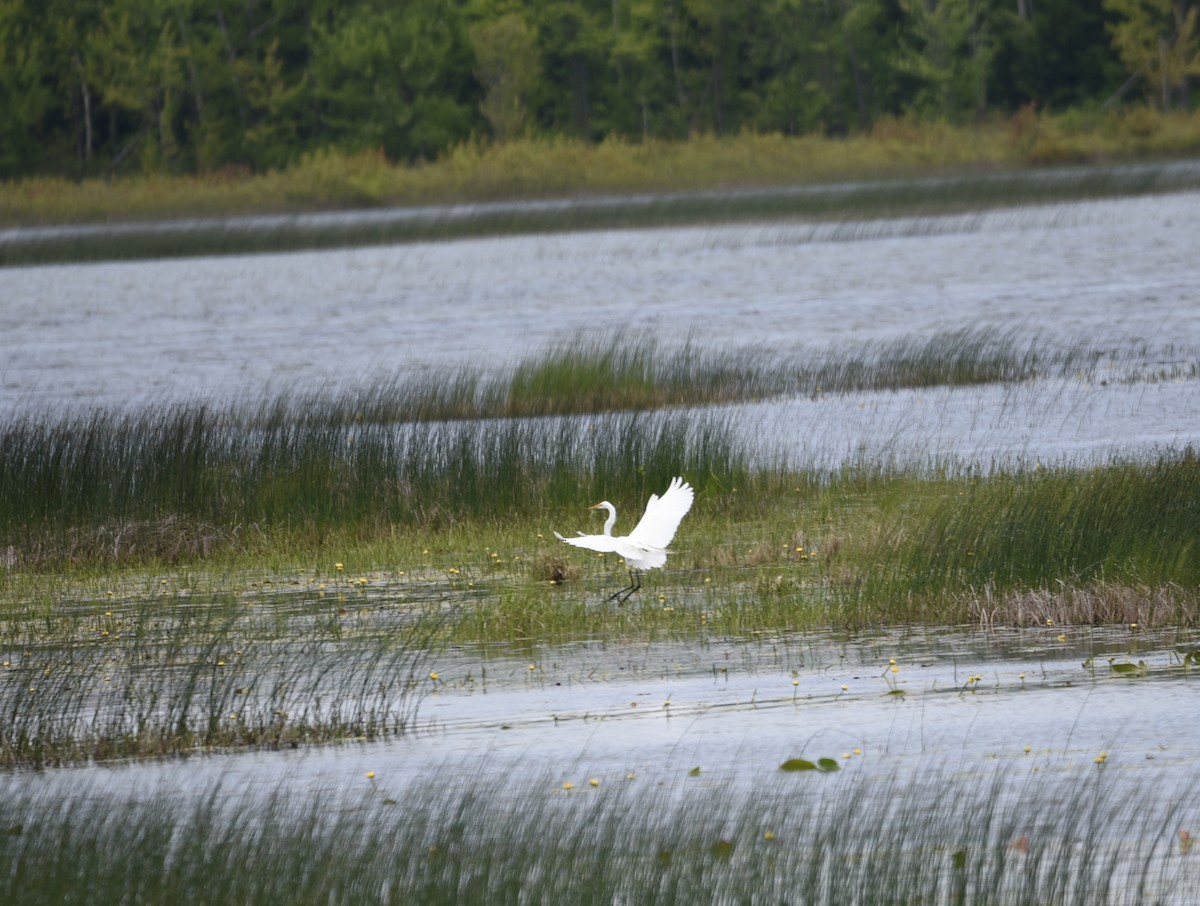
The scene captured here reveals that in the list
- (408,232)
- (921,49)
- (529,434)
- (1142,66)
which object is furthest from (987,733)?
(921,49)

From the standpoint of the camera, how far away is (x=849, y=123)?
65438 millimetres

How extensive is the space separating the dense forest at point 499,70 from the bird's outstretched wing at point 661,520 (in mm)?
50723

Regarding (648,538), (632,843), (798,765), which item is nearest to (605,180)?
(648,538)

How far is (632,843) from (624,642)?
11.5 feet

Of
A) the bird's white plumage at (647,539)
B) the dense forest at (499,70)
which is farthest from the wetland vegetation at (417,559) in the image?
the dense forest at (499,70)

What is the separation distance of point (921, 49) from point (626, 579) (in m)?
55.5

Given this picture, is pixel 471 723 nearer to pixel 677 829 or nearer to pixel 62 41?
pixel 677 829

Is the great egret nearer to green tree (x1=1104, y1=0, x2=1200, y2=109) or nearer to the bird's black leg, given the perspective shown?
the bird's black leg

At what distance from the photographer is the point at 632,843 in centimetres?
668

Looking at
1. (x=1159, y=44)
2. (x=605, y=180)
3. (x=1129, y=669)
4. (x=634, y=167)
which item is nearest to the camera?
(x=1129, y=669)

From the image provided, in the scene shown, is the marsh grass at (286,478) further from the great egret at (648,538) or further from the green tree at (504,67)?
the green tree at (504,67)

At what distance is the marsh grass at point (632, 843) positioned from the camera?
6.18 metres

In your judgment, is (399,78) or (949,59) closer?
(949,59)

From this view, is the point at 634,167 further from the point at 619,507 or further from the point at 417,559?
the point at 417,559
